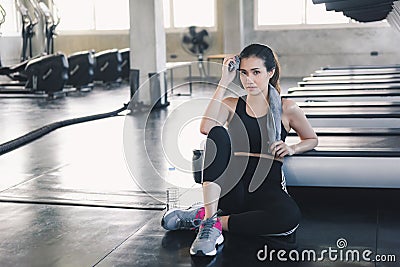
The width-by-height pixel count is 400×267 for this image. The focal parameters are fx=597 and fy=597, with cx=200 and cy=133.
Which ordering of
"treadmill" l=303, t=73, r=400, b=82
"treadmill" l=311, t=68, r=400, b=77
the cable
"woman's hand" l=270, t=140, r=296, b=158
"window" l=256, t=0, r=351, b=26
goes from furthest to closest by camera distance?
"window" l=256, t=0, r=351, b=26 → "treadmill" l=311, t=68, r=400, b=77 → "treadmill" l=303, t=73, r=400, b=82 → the cable → "woman's hand" l=270, t=140, r=296, b=158

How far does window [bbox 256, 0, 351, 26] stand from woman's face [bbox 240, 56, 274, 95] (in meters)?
11.2

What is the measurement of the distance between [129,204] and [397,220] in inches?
59.7

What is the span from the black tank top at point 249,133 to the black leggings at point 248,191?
51 mm

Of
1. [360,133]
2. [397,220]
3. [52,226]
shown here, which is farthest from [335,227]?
[52,226]

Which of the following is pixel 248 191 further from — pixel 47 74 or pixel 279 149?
A: pixel 47 74

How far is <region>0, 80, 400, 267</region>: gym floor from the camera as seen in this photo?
104 inches

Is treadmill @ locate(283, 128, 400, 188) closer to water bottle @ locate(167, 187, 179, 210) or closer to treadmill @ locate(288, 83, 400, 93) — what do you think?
water bottle @ locate(167, 187, 179, 210)

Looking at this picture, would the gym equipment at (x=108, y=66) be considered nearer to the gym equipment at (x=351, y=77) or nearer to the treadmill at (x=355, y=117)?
the gym equipment at (x=351, y=77)

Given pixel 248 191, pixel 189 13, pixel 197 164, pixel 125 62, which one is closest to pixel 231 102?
pixel 248 191

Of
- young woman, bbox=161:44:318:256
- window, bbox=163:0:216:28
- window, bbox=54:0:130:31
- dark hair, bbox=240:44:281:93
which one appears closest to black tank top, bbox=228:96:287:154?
young woman, bbox=161:44:318:256

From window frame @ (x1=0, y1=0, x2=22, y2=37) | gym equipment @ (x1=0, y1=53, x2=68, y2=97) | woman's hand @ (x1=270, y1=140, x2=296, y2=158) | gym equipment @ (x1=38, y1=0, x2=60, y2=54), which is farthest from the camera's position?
window frame @ (x1=0, y1=0, x2=22, y2=37)

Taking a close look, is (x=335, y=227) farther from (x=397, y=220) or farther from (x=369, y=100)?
(x=369, y=100)

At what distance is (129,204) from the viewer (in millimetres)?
3559

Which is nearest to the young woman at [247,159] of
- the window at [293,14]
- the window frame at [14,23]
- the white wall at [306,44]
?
the white wall at [306,44]
